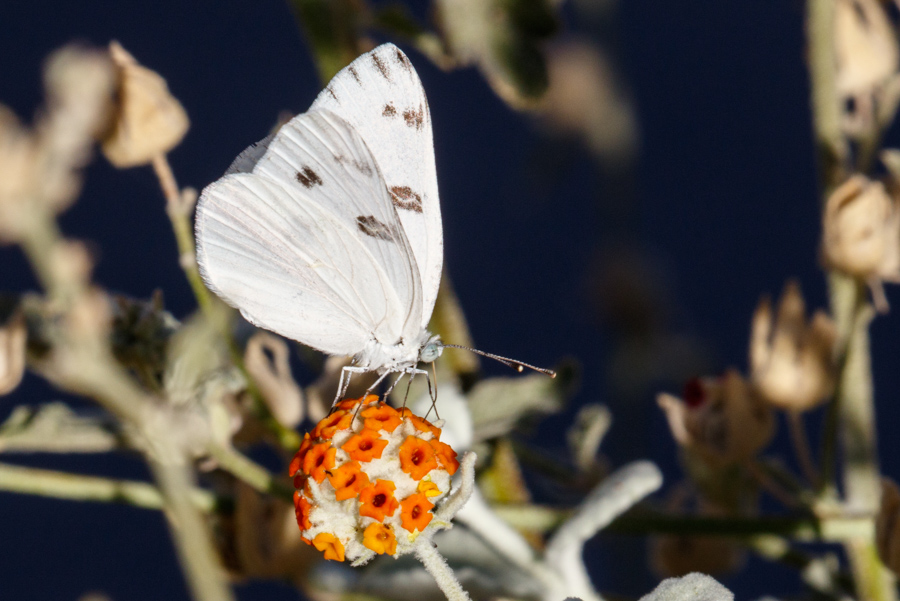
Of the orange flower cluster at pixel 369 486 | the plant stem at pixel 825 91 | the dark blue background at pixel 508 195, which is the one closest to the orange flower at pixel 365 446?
the orange flower cluster at pixel 369 486

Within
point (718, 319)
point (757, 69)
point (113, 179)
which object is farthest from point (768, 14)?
point (113, 179)

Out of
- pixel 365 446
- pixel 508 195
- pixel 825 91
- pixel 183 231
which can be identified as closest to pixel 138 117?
→ pixel 183 231

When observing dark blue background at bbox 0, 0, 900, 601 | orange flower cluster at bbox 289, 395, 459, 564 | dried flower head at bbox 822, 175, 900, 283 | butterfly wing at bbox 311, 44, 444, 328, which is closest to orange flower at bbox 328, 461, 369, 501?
orange flower cluster at bbox 289, 395, 459, 564

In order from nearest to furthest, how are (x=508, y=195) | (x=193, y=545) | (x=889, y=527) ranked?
(x=193, y=545) < (x=889, y=527) < (x=508, y=195)

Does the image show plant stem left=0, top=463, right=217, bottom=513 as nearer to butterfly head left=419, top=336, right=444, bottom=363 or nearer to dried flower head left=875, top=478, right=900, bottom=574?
butterfly head left=419, top=336, right=444, bottom=363

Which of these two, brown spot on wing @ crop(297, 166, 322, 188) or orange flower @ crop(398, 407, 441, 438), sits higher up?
brown spot on wing @ crop(297, 166, 322, 188)

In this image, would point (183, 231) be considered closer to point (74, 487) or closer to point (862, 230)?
point (74, 487)

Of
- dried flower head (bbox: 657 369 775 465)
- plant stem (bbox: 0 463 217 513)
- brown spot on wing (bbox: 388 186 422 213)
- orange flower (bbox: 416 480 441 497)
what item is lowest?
orange flower (bbox: 416 480 441 497)
